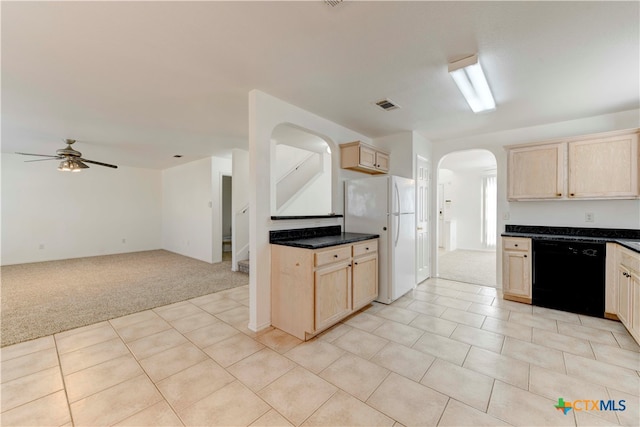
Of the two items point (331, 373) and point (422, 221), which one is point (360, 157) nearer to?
point (422, 221)

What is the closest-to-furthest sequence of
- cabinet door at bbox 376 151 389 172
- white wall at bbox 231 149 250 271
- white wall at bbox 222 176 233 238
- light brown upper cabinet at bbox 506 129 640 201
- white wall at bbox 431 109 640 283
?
1. light brown upper cabinet at bbox 506 129 640 201
2. white wall at bbox 431 109 640 283
3. cabinet door at bbox 376 151 389 172
4. white wall at bbox 231 149 250 271
5. white wall at bbox 222 176 233 238

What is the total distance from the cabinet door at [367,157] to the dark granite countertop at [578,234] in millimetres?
2046

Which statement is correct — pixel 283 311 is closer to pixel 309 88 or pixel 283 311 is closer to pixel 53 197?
pixel 309 88

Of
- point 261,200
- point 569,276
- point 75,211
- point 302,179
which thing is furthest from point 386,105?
point 75,211

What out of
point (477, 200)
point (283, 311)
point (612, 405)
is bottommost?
point (612, 405)

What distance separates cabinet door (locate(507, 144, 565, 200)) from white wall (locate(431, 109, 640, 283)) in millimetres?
291

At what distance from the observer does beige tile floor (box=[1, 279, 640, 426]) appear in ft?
5.16

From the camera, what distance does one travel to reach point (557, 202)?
3.63 meters

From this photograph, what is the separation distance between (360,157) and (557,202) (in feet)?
9.25

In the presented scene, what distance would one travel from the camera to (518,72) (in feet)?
7.50

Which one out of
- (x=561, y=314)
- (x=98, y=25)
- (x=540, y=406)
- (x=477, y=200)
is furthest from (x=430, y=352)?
(x=477, y=200)

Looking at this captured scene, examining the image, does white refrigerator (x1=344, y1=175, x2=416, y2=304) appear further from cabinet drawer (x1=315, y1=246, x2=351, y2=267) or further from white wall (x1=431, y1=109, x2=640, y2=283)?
white wall (x1=431, y1=109, x2=640, y2=283)

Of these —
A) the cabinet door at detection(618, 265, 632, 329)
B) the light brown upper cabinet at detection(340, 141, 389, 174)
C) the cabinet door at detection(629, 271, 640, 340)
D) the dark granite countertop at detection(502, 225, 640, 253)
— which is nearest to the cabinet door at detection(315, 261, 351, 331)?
the light brown upper cabinet at detection(340, 141, 389, 174)

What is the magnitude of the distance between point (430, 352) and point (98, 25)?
11.4ft
